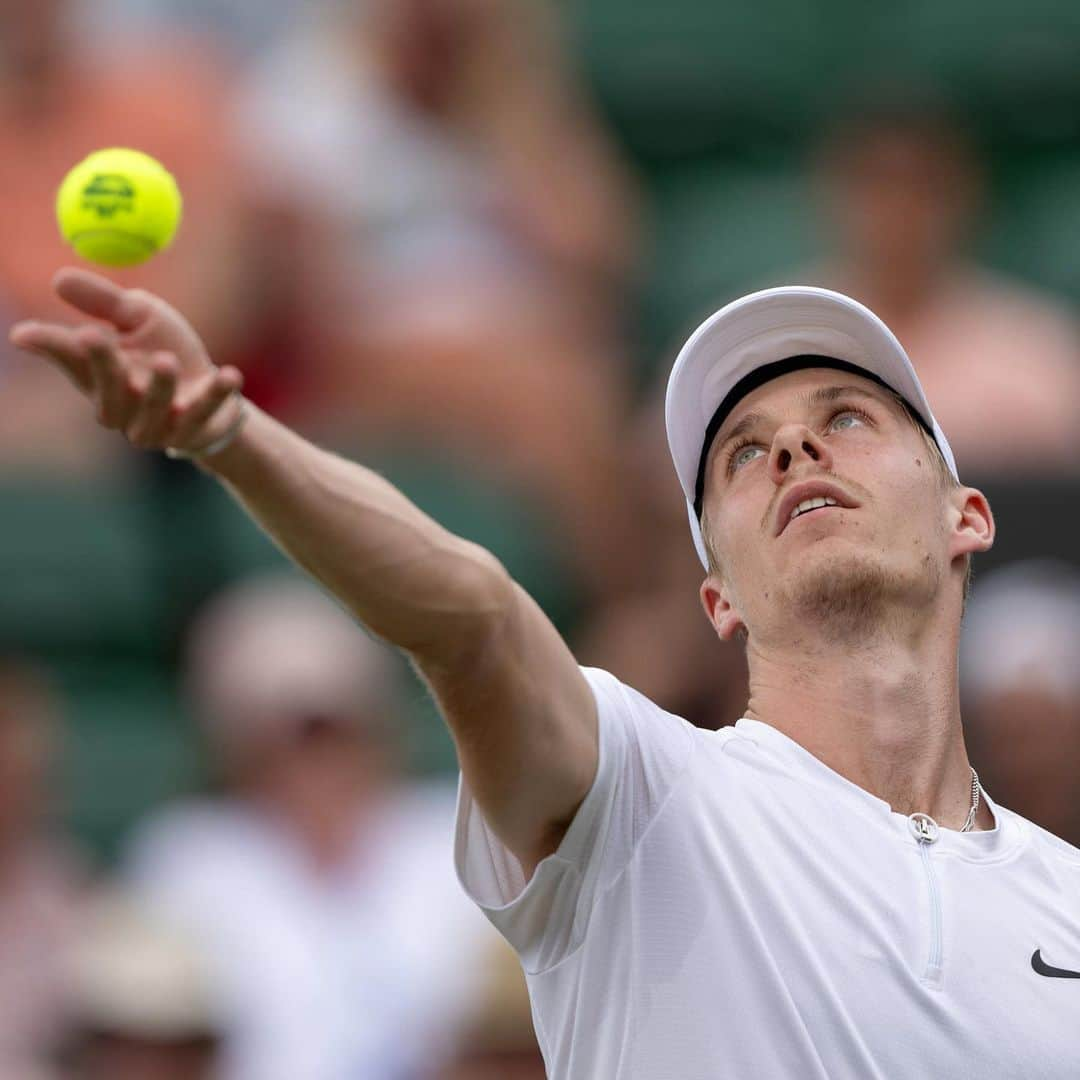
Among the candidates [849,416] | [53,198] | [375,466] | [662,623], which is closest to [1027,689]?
[662,623]

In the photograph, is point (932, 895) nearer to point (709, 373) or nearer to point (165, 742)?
point (709, 373)

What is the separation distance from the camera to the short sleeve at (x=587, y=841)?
8.23 ft

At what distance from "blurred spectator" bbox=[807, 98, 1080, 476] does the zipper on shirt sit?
287 centimetres

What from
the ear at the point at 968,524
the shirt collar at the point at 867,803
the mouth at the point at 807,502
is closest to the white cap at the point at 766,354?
the ear at the point at 968,524

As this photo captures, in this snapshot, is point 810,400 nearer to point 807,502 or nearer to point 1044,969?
point 807,502

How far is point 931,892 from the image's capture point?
259cm

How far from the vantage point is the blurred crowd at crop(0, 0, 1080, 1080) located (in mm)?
4684

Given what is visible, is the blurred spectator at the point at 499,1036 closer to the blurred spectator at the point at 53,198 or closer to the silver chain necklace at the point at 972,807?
the silver chain necklace at the point at 972,807

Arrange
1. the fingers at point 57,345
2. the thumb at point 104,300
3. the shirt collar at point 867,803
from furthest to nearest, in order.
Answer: the shirt collar at point 867,803 < the thumb at point 104,300 < the fingers at point 57,345

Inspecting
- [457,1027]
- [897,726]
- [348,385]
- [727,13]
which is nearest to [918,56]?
[727,13]

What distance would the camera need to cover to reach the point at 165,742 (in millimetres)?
5961

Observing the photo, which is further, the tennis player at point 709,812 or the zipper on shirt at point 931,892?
the zipper on shirt at point 931,892

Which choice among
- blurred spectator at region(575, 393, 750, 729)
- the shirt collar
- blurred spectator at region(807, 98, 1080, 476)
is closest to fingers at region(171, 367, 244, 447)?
the shirt collar

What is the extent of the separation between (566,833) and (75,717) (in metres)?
3.89
